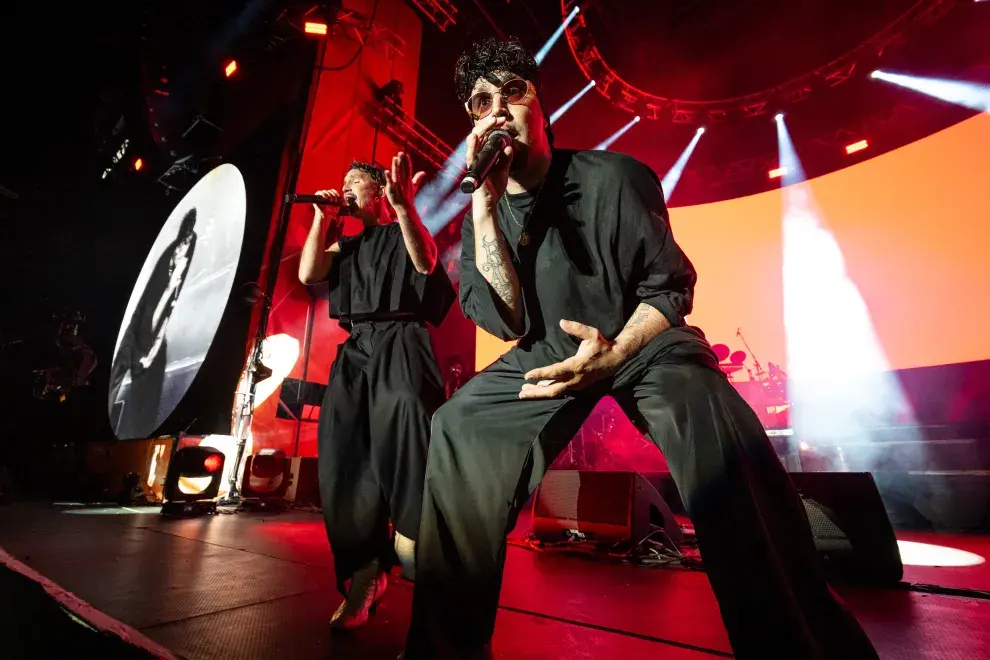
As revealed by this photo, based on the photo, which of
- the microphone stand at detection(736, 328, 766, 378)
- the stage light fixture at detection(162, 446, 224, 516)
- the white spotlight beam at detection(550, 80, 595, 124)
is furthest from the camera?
the white spotlight beam at detection(550, 80, 595, 124)

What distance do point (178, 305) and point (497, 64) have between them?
6.22 metres

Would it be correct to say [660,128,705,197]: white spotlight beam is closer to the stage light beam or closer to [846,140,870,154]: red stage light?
the stage light beam

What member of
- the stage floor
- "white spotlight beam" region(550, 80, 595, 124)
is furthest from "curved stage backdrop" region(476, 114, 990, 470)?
the stage floor

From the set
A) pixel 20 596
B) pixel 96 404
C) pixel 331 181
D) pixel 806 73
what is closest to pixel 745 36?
pixel 806 73

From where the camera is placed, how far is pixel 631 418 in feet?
3.37

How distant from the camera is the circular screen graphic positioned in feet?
17.4

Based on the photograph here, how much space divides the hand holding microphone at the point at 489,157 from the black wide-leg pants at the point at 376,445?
782 millimetres

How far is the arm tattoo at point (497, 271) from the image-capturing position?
3.74 feet

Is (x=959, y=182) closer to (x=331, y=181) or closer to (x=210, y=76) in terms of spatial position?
(x=331, y=181)

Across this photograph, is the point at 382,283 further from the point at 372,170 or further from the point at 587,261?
the point at 587,261

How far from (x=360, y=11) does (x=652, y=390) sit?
27.8ft

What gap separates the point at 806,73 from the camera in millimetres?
7633

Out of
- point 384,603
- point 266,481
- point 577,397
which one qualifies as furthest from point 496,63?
point 266,481

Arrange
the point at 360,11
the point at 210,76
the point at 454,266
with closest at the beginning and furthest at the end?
1. the point at 210,76
2. the point at 360,11
3. the point at 454,266
